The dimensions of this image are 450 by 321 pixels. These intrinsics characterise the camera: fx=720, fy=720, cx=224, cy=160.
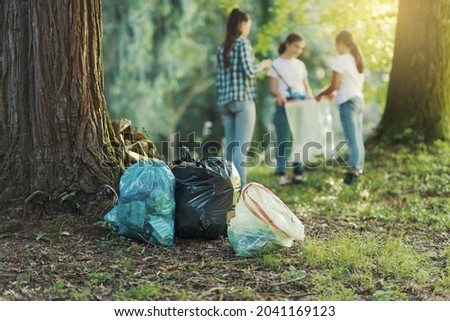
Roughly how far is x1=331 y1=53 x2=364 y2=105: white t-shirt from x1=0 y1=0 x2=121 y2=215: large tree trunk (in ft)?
11.4

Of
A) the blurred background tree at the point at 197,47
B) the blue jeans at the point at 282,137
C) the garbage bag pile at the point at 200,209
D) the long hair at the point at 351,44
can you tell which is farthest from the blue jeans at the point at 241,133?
the blurred background tree at the point at 197,47

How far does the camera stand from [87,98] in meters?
5.90

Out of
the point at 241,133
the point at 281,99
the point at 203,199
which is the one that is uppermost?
the point at 281,99

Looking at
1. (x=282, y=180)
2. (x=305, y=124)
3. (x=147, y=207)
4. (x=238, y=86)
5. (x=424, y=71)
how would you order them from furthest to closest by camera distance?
(x=424, y=71) → (x=282, y=180) → (x=305, y=124) → (x=238, y=86) → (x=147, y=207)

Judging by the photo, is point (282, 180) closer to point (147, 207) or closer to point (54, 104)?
point (147, 207)

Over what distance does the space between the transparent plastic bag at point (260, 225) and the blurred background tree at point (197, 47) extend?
692 cm

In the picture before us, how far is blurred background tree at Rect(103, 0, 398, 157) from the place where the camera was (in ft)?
40.8

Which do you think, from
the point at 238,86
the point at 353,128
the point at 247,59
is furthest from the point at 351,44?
the point at 238,86

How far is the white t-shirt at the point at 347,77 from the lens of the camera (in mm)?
8570

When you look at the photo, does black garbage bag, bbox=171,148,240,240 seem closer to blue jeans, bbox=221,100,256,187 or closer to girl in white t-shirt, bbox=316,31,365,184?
blue jeans, bbox=221,100,256,187

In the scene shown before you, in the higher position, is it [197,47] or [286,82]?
[197,47]

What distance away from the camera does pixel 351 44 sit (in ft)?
28.3

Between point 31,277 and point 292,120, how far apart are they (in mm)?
4637

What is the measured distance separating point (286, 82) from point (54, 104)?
11.9ft
